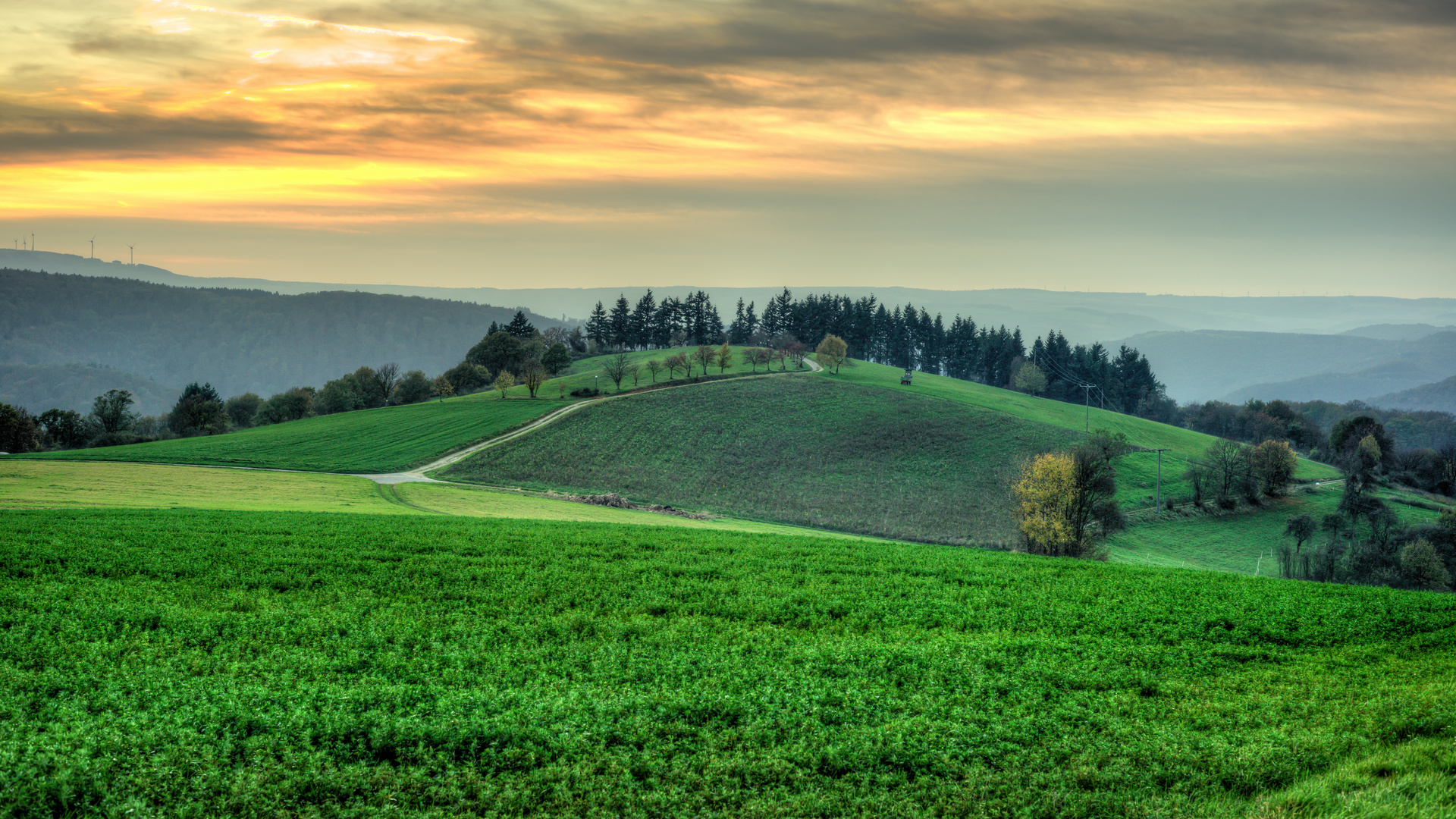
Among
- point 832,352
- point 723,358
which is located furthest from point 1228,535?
point 723,358

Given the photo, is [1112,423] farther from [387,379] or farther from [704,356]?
[387,379]

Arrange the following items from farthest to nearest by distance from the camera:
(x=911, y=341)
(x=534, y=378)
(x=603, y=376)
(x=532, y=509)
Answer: (x=911, y=341) < (x=603, y=376) < (x=534, y=378) < (x=532, y=509)

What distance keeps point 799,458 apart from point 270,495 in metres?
48.6

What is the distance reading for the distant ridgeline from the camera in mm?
149125

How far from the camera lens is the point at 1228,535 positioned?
6544cm

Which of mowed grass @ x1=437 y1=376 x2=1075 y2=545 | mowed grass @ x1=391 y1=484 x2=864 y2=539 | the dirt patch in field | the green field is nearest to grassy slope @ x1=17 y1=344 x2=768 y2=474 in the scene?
the green field

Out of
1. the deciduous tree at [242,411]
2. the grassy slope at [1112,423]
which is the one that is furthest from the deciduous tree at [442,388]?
the grassy slope at [1112,423]

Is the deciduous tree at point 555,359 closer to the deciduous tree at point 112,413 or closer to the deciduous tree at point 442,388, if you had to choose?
the deciduous tree at point 442,388

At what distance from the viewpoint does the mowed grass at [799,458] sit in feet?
198

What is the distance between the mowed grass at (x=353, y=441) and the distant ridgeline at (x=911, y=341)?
6875 centimetres

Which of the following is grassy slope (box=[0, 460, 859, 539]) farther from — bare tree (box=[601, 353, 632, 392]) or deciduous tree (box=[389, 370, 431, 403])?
deciduous tree (box=[389, 370, 431, 403])

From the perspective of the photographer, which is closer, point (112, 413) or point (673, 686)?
point (673, 686)

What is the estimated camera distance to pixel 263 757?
971 cm

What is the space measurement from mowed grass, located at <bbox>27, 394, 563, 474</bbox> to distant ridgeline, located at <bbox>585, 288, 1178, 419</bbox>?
68747mm
